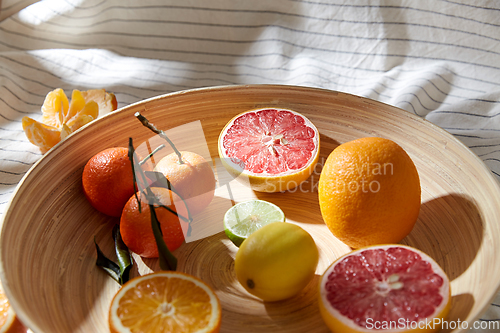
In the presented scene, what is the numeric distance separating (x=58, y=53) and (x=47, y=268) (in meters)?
1.59

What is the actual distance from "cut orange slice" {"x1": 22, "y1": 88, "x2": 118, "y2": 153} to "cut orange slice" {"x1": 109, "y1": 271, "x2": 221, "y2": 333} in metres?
0.92

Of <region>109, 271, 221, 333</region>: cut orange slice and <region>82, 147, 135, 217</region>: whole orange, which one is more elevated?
<region>82, 147, 135, 217</region>: whole orange

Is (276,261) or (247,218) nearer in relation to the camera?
(276,261)

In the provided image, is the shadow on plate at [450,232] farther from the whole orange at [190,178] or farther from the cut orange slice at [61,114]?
the cut orange slice at [61,114]

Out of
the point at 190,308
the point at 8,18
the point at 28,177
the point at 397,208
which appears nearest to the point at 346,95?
the point at 397,208

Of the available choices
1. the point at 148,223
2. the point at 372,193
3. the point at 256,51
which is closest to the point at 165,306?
the point at 148,223

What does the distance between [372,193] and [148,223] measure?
59cm

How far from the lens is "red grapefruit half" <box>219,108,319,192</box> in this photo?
1.40 metres

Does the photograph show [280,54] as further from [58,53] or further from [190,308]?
[190,308]

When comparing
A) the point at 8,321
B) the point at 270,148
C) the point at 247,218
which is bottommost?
the point at 8,321

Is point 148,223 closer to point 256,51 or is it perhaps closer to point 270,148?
point 270,148

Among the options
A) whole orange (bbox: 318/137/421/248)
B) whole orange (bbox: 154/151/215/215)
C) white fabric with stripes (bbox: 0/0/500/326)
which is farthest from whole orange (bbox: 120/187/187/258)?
white fabric with stripes (bbox: 0/0/500/326)

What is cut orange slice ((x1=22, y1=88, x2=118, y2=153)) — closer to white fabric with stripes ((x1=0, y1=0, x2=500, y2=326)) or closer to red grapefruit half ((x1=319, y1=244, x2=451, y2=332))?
white fabric with stripes ((x1=0, y1=0, x2=500, y2=326))

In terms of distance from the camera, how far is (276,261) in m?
0.99
